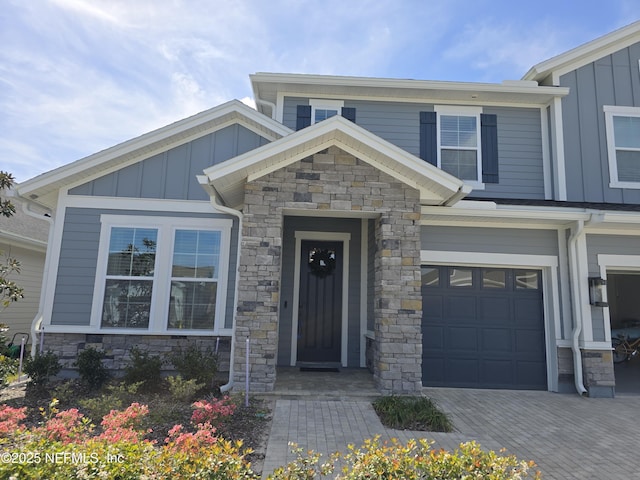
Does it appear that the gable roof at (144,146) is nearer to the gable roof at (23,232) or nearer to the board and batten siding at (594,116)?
the gable roof at (23,232)

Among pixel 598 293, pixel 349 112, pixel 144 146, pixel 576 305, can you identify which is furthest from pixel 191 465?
pixel 349 112

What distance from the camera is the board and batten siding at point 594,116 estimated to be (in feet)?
25.5

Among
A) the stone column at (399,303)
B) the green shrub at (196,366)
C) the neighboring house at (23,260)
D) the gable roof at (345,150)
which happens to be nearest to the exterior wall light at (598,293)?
the gable roof at (345,150)

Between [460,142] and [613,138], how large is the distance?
305 centimetres

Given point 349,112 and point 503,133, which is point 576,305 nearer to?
point 503,133

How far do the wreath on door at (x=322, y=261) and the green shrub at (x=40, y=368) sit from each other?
4.49m

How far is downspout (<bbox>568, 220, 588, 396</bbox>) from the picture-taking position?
261 inches

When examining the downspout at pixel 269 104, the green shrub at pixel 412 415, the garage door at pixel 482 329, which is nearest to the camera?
the green shrub at pixel 412 415

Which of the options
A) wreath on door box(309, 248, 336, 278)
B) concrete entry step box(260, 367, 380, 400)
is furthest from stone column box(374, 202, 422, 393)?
wreath on door box(309, 248, 336, 278)

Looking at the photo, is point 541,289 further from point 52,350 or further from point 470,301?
point 52,350

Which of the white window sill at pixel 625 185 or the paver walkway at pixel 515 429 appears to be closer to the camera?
the paver walkway at pixel 515 429

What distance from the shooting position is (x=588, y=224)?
662 centimetres

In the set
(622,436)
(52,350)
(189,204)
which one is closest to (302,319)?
(189,204)

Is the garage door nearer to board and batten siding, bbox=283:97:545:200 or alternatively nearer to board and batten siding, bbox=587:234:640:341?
board and batten siding, bbox=587:234:640:341
